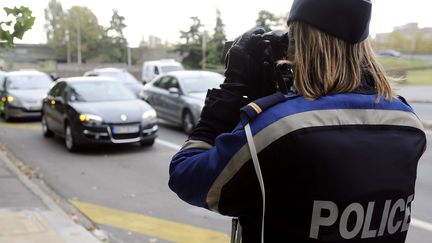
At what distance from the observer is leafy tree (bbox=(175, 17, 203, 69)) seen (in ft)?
187

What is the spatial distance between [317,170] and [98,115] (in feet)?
27.6

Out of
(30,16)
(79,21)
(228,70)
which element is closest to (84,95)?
(30,16)

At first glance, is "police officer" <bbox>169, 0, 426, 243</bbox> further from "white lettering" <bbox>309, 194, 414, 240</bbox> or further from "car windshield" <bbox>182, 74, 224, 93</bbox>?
"car windshield" <bbox>182, 74, 224, 93</bbox>

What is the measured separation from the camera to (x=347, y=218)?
1.43m

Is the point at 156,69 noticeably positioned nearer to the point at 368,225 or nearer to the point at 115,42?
the point at 368,225

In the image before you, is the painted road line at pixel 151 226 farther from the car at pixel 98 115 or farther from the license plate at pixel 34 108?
the license plate at pixel 34 108

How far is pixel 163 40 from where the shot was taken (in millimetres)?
75750

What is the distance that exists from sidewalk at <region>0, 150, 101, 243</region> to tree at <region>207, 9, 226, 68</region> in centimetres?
4436

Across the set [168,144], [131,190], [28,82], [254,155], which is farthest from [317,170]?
[28,82]

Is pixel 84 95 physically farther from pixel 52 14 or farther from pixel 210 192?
pixel 52 14

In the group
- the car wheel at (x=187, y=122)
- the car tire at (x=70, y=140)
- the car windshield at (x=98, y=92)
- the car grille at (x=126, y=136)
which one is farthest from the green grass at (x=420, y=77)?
the car tire at (x=70, y=140)

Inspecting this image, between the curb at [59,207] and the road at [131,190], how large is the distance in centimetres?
13

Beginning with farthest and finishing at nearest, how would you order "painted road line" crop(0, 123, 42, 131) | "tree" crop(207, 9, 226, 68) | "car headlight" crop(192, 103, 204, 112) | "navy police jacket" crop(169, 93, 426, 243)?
"tree" crop(207, 9, 226, 68) < "painted road line" crop(0, 123, 42, 131) < "car headlight" crop(192, 103, 204, 112) < "navy police jacket" crop(169, 93, 426, 243)

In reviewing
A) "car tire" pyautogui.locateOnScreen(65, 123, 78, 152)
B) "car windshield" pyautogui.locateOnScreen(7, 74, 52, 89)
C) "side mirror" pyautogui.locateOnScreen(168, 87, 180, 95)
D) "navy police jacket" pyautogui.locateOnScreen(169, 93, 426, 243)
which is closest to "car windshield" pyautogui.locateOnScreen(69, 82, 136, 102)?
"car tire" pyautogui.locateOnScreen(65, 123, 78, 152)
